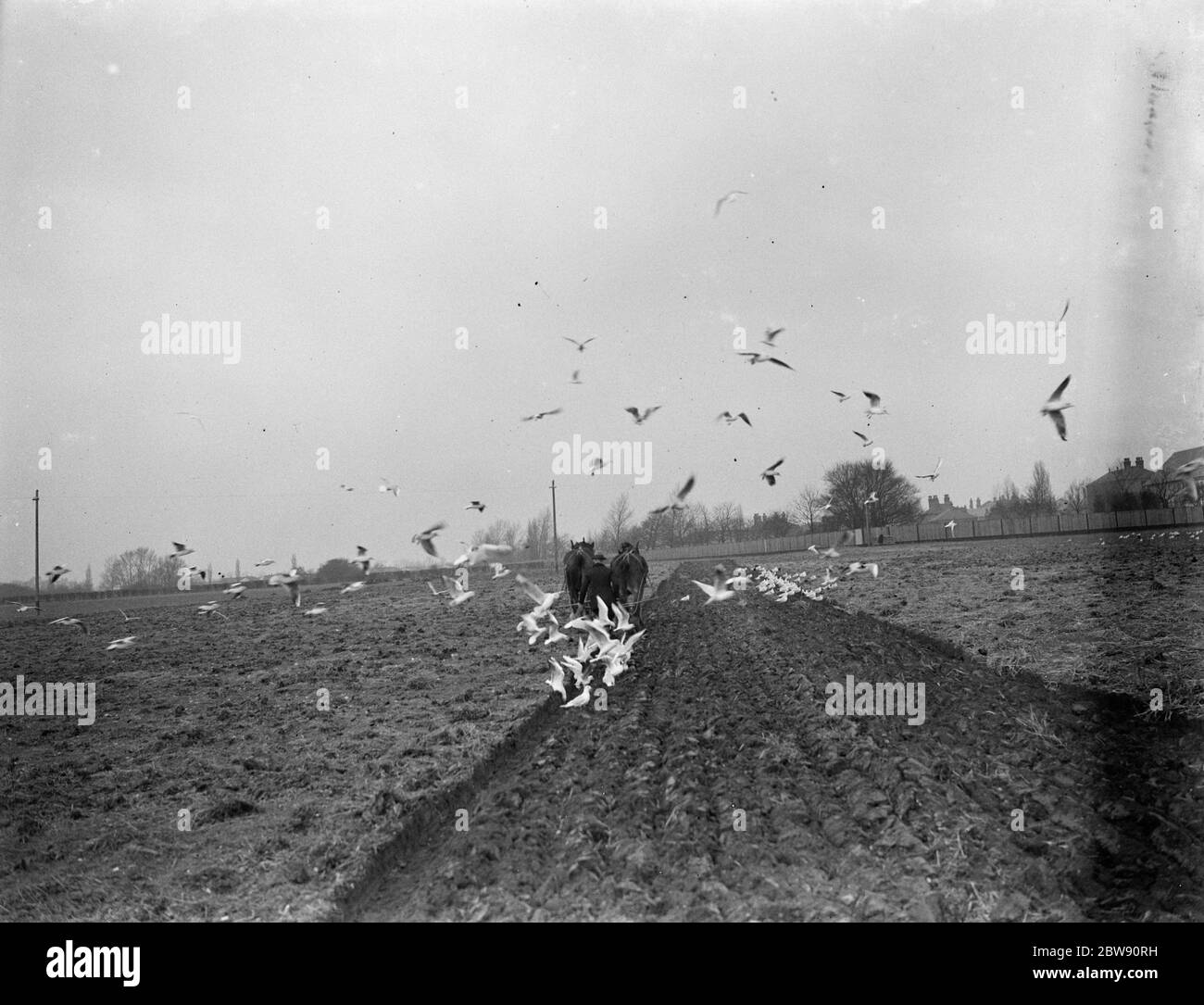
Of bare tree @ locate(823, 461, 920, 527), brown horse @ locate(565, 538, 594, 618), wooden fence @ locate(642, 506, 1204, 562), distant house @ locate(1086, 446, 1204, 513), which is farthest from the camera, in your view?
bare tree @ locate(823, 461, 920, 527)

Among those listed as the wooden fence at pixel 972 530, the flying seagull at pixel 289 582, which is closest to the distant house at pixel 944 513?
the wooden fence at pixel 972 530

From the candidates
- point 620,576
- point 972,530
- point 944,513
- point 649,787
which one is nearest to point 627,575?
point 620,576

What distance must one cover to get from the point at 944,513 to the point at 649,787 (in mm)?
51162

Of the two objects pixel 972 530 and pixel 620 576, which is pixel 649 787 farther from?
pixel 972 530

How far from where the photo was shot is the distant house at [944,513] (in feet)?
146

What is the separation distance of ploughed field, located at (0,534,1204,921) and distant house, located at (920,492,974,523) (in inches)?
1298

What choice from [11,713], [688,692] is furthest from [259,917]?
[11,713]

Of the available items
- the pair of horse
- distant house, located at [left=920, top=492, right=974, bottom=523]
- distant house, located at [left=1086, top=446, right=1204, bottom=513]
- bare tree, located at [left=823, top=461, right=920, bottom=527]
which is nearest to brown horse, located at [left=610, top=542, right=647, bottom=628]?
the pair of horse

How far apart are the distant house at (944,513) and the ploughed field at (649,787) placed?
33.0 m

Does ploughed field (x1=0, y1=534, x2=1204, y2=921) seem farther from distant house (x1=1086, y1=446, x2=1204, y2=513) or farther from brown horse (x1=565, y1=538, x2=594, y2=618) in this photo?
brown horse (x1=565, y1=538, x2=594, y2=618)

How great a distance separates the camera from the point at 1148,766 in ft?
20.6

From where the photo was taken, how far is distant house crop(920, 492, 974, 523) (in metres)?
44.6

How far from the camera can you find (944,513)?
52.2m
